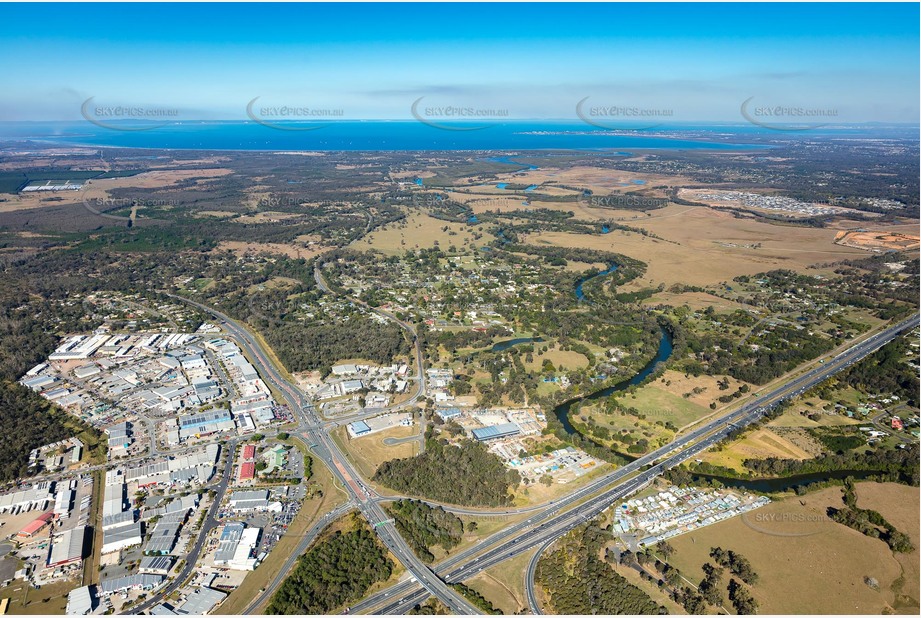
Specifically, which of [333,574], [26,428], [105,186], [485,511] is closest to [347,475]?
[333,574]

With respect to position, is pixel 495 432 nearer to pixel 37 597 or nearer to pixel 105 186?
pixel 37 597

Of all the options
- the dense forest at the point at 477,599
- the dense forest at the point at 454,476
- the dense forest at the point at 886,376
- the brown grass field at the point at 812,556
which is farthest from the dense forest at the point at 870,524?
the dense forest at the point at 477,599

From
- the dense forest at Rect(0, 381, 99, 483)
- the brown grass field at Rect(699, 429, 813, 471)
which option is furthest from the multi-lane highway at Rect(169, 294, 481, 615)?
the brown grass field at Rect(699, 429, 813, 471)

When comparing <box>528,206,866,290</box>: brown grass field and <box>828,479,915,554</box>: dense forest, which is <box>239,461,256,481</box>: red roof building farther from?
<box>528,206,866,290</box>: brown grass field

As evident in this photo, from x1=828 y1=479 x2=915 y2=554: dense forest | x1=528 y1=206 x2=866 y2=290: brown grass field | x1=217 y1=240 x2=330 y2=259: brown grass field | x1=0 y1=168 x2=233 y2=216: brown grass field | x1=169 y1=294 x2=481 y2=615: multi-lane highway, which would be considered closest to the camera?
x1=169 y1=294 x2=481 y2=615: multi-lane highway

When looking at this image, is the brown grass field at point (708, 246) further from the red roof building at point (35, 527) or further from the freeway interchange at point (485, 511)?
the red roof building at point (35, 527)

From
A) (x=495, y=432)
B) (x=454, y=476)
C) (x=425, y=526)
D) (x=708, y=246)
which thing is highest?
(x=708, y=246)

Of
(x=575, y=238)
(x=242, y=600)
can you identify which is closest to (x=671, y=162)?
(x=575, y=238)
